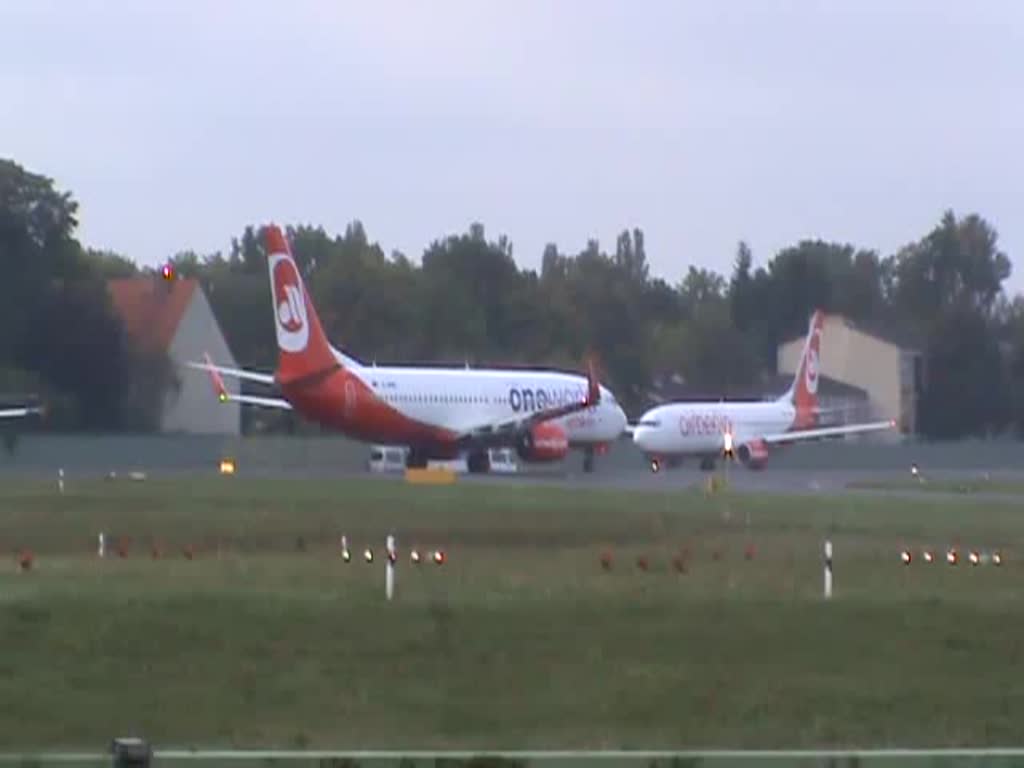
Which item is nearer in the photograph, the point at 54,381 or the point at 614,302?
the point at 54,381

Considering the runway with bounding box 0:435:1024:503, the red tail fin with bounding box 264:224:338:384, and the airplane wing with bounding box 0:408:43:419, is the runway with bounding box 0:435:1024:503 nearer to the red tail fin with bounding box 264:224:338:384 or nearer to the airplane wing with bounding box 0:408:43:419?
the airplane wing with bounding box 0:408:43:419

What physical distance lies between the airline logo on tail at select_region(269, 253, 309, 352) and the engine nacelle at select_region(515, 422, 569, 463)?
28.5 feet

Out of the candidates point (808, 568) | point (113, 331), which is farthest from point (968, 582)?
point (113, 331)

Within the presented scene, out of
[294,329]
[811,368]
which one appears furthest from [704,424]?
[294,329]

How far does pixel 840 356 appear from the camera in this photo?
110m

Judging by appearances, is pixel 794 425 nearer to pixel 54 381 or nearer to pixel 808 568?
pixel 54 381

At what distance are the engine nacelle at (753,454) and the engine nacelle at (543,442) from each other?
11000 millimetres

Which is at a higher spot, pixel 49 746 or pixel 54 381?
pixel 54 381

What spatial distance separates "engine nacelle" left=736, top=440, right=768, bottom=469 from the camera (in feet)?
284

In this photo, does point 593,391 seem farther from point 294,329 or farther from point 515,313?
point 515,313

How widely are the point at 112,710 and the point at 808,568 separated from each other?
13921 millimetres

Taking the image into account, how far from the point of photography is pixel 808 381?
3698 inches

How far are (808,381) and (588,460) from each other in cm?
1493

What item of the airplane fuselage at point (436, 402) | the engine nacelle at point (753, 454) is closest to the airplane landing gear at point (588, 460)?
the airplane fuselage at point (436, 402)
